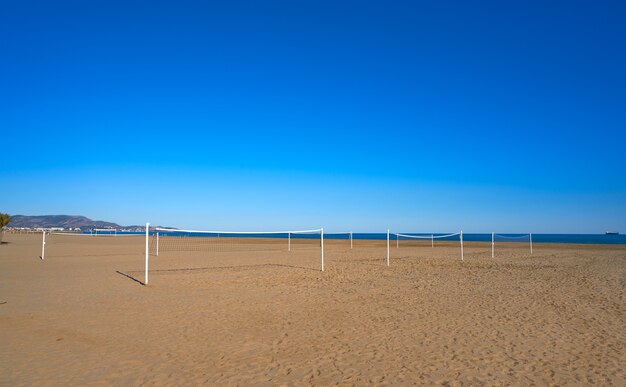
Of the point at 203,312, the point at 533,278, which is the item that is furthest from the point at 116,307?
the point at 533,278

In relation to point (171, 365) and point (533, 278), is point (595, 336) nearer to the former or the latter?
point (171, 365)

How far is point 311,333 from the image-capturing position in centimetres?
689

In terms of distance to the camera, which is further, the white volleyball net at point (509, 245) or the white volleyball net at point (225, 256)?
the white volleyball net at point (509, 245)

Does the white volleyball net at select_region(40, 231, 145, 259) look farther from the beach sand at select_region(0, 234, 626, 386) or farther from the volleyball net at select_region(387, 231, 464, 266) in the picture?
the volleyball net at select_region(387, 231, 464, 266)

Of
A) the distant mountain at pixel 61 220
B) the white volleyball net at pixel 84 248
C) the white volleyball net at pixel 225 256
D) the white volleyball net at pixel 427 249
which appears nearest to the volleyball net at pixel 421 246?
the white volleyball net at pixel 427 249

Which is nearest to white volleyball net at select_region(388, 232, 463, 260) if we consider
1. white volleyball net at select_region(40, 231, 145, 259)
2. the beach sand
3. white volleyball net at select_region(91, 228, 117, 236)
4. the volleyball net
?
the volleyball net

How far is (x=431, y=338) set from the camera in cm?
657

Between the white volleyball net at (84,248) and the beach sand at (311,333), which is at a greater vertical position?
the beach sand at (311,333)

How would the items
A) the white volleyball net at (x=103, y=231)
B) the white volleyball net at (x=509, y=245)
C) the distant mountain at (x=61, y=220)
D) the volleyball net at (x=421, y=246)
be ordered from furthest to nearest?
the distant mountain at (x=61, y=220)
the white volleyball net at (x=103, y=231)
the white volleyball net at (x=509, y=245)
the volleyball net at (x=421, y=246)

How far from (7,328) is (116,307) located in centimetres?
214

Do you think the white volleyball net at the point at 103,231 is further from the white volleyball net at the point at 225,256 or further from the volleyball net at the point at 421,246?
the volleyball net at the point at 421,246

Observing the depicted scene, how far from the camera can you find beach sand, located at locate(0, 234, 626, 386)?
16.2ft

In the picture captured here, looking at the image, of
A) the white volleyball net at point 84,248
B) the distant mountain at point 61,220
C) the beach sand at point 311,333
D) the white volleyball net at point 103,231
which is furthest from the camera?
the distant mountain at point 61,220

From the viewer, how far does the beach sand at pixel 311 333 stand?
4.95 meters
